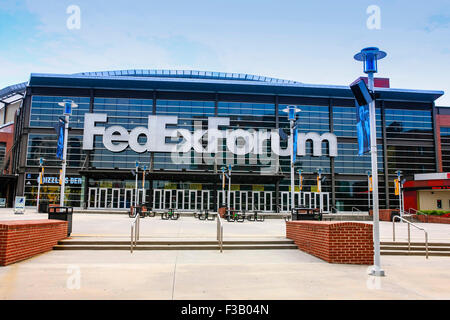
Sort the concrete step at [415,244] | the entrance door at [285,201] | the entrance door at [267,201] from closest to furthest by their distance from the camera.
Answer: the concrete step at [415,244]
the entrance door at [267,201]
the entrance door at [285,201]

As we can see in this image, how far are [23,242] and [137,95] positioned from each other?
39681mm

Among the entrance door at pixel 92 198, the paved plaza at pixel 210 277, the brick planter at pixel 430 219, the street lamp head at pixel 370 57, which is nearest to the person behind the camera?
the paved plaza at pixel 210 277

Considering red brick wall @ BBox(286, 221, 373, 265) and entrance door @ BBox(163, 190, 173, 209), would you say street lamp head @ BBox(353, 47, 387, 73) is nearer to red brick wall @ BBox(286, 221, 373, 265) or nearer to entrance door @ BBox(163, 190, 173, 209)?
red brick wall @ BBox(286, 221, 373, 265)

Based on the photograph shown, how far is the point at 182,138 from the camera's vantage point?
46.8 m

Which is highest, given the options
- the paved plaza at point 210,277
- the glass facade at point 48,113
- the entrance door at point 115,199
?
the glass facade at point 48,113

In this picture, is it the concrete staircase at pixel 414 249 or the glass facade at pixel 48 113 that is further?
the glass facade at pixel 48 113

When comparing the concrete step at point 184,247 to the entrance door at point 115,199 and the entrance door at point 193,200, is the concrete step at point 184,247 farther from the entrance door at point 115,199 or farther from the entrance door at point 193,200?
the entrance door at point 115,199

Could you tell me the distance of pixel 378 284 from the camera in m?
7.76

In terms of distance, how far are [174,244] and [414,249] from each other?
28.3ft

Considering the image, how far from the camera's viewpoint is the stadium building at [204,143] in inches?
1795

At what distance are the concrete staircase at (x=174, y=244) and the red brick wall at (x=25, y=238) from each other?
49cm

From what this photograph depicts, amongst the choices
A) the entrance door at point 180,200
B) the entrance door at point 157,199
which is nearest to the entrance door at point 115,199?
the entrance door at point 157,199
